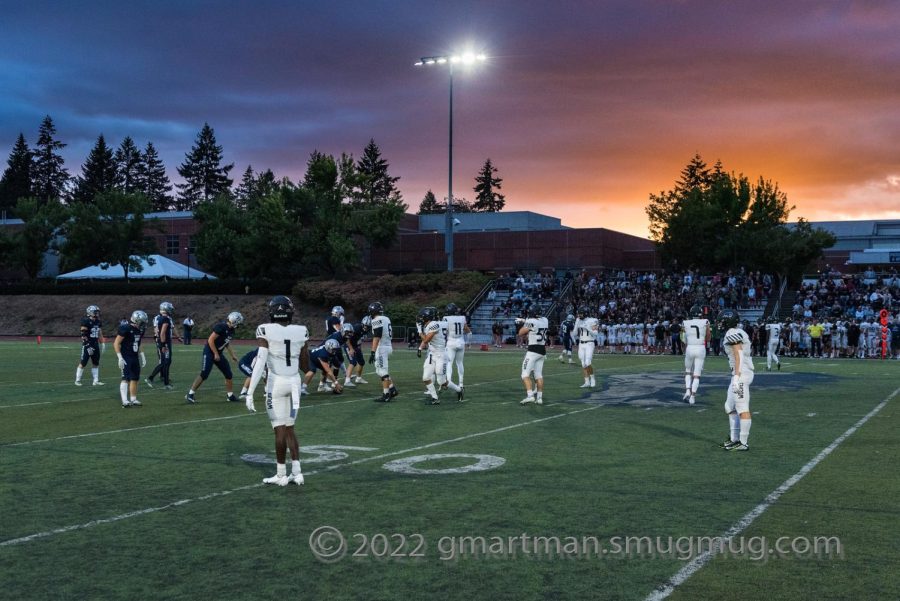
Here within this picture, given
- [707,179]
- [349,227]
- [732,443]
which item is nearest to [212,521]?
[732,443]

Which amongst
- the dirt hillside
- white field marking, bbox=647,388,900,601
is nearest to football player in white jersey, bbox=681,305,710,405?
white field marking, bbox=647,388,900,601

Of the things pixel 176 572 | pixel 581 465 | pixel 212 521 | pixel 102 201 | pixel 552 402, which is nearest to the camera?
pixel 176 572

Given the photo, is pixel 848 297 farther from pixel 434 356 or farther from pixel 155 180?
pixel 155 180

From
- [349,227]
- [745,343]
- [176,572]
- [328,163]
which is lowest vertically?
[176,572]

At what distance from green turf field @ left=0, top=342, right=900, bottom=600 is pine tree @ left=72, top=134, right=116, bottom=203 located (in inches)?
5083

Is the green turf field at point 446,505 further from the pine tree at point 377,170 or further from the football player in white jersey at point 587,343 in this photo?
the pine tree at point 377,170

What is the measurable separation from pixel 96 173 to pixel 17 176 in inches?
499

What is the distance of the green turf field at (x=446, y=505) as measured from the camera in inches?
250

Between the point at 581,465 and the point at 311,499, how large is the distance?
3.52 m

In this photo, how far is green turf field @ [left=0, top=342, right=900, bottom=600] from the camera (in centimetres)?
635

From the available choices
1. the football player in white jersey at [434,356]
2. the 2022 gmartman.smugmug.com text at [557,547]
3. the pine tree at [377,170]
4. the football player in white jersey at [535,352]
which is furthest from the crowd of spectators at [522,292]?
the pine tree at [377,170]

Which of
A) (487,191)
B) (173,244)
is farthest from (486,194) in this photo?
(173,244)

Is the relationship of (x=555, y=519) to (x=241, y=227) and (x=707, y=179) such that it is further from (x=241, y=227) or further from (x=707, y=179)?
(x=707, y=179)

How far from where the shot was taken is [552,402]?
18297mm
